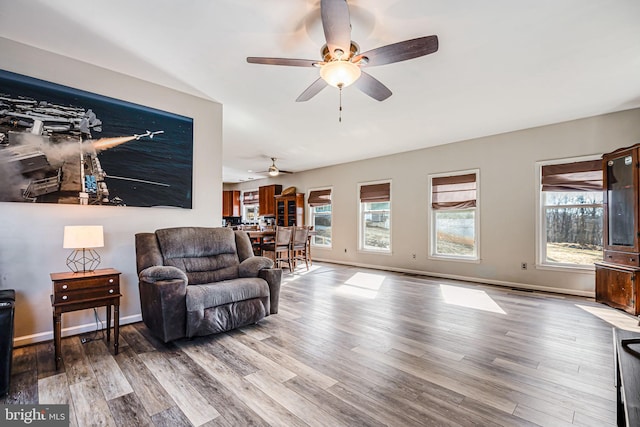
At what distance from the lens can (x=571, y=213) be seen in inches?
181

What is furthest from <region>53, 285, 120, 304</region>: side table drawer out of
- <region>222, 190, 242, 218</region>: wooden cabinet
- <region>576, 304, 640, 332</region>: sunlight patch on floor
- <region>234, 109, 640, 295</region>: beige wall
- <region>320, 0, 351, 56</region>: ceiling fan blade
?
<region>222, 190, 242, 218</region>: wooden cabinet

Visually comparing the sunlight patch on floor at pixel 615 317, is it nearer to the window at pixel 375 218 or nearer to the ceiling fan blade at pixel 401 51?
the ceiling fan blade at pixel 401 51

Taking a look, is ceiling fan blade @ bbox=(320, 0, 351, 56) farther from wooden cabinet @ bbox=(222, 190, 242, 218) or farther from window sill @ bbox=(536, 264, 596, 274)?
wooden cabinet @ bbox=(222, 190, 242, 218)

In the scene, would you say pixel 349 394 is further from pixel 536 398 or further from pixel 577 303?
pixel 577 303

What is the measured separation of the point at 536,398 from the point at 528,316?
1.90m

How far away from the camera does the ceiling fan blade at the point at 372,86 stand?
8.32ft

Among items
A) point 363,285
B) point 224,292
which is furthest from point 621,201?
Answer: point 224,292

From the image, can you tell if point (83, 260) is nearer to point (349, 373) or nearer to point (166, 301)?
point (166, 301)

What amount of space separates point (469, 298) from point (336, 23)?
3926 mm

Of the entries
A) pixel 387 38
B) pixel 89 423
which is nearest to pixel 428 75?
pixel 387 38

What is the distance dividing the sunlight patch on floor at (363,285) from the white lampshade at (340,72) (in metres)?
3.06

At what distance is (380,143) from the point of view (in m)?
5.80

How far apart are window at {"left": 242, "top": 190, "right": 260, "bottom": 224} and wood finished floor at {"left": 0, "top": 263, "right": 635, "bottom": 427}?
7960mm

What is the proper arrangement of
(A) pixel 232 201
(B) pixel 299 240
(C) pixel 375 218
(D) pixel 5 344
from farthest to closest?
1. (A) pixel 232 201
2. (C) pixel 375 218
3. (B) pixel 299 240
4. (D) pixel 5 344
